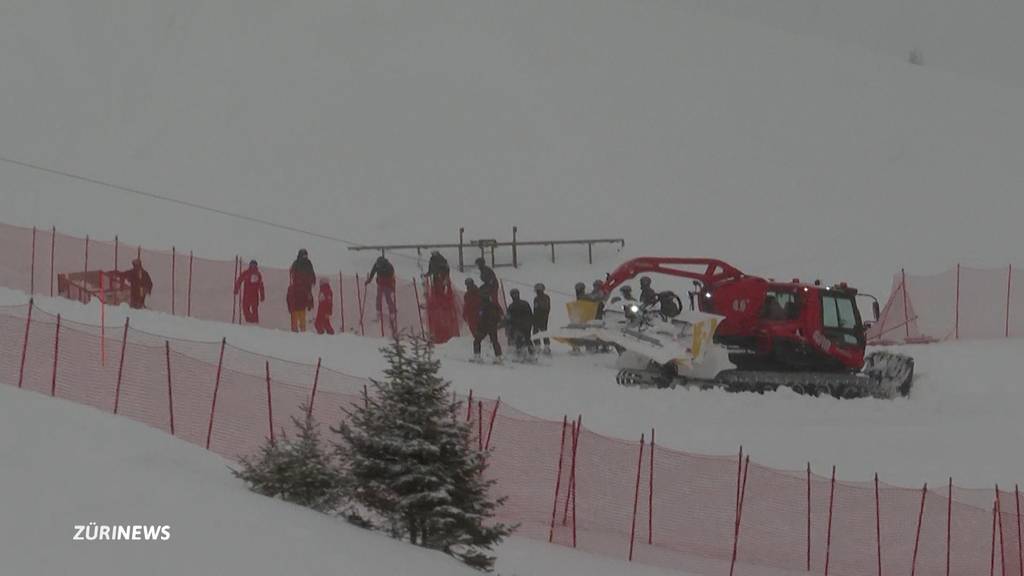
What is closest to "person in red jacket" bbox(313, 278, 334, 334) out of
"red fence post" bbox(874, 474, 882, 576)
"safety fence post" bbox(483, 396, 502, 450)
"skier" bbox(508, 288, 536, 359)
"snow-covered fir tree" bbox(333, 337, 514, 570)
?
"skier" bbox(508, 288, 536, 359)

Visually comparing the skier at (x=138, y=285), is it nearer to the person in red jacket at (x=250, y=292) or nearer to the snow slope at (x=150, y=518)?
the person in red jacket at (x=250, y=292)

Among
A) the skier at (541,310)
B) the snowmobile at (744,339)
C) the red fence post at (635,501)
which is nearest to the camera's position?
the red fence post at (635,501)

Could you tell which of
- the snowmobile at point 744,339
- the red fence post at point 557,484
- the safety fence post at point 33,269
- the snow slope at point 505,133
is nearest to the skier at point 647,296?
the snowmobile at point 744,339

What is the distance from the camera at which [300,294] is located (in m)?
28.2

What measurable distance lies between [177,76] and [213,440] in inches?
1524

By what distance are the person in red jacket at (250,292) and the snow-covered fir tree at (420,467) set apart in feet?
48.6

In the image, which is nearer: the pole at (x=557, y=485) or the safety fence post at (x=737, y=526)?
the safety fence post at (x=737, y=526)

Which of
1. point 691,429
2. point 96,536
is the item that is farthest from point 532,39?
point 96,536

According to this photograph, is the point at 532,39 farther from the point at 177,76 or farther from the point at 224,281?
the point at 224,281

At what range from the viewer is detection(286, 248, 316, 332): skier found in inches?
1108

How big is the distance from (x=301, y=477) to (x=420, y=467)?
49.6 inches

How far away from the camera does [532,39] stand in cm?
5681

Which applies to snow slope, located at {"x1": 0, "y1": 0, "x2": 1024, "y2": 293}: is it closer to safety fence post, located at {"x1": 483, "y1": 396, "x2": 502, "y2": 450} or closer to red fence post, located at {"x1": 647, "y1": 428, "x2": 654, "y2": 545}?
safety fence post, located at {"x1": 483, "y1": 396, "x2": 502, "y2": 450}

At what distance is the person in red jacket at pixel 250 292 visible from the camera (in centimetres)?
2823
